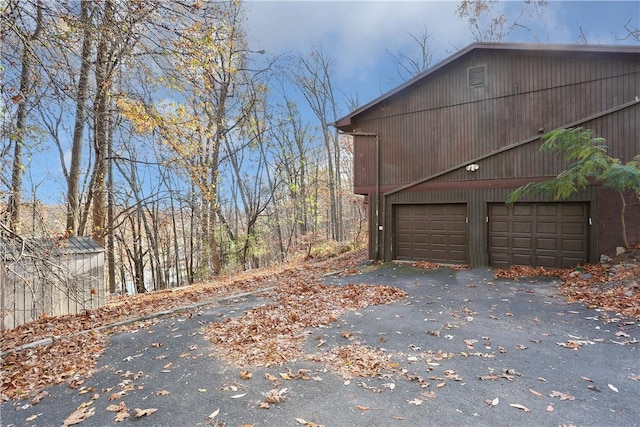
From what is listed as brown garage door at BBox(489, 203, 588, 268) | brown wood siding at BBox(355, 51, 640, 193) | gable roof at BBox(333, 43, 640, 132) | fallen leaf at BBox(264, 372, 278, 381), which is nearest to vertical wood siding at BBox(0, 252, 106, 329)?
fallen leaf at BBox(264, 372, 278, 381)

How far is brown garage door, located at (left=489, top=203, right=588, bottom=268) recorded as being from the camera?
8750 millimetres

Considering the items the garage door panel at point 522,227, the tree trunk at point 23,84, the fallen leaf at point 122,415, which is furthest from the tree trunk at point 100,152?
the garage door panel at point 522,227

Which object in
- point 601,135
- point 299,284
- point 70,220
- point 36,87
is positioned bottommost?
point 299,284

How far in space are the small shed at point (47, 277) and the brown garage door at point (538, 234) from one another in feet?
32.3

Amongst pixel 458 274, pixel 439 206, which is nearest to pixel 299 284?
pixel 458 274

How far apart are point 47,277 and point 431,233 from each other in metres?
9.59

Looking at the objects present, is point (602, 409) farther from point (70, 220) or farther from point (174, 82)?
point (70, 220)

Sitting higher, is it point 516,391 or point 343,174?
point 343,174

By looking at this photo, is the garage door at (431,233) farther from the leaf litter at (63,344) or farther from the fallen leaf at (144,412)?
the fallen leaf at (144,412)

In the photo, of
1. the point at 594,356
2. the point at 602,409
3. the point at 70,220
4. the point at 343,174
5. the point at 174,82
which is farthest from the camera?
the point at 343,174

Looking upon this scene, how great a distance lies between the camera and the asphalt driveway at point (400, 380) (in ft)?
9.45

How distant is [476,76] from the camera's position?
33.1 ft

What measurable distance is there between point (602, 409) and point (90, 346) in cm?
604

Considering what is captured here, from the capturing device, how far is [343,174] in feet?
75.4
